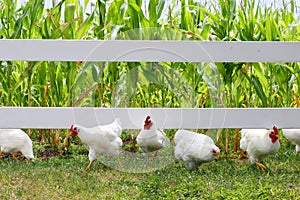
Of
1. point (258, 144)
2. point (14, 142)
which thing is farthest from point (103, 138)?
point (258, 144)

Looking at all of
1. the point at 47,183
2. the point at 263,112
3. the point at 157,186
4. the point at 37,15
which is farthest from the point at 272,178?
the point at 37,15

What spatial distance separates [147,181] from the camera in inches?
161

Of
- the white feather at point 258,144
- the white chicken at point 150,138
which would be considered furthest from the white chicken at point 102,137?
the white feather at point 258,144

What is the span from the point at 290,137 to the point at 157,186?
119cm

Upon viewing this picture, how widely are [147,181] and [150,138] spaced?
35 cm

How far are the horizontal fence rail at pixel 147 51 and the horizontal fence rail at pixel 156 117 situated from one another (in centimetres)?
33

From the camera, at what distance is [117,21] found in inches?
191

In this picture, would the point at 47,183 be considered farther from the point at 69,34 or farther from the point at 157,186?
the point at 69,34

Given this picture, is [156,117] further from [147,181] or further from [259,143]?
[259,143]

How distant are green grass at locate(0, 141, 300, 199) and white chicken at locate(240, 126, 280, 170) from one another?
0.39 ft

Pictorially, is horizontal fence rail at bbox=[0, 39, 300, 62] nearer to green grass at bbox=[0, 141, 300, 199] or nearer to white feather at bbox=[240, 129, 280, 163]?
white feather at bbox=[240, 129, 280, 163]

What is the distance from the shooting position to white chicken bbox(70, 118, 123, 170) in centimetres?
395

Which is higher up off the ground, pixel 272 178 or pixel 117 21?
pixel 117 21

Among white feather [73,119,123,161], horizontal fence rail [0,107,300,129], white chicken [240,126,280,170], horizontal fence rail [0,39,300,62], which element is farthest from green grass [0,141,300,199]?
horizontal fence rail [0,39,300,62]
